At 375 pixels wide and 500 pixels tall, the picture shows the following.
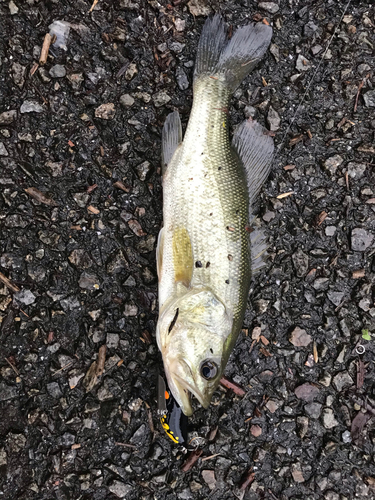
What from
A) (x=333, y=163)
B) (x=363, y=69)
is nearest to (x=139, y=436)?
(x=333, y=163)

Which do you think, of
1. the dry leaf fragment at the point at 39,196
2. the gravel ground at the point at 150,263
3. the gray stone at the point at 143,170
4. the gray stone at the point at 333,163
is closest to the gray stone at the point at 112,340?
the gravel ground at the point at 150,263

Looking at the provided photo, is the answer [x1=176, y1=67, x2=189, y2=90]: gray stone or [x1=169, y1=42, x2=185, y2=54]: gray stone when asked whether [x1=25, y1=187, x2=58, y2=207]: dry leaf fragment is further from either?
[x1=169, y1=42, x2=185, y2=54]: gray stone

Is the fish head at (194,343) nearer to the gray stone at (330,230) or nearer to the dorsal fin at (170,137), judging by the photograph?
the dorsal fin at (170,137)

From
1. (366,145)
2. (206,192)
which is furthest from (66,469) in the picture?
(366,145)

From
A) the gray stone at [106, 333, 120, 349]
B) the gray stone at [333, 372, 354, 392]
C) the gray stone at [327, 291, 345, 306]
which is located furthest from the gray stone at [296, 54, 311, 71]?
the gray stone at [106, 333, 120, 349]

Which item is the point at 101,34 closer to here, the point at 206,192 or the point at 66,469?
the point at 206,192

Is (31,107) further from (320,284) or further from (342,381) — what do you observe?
(342,381)
